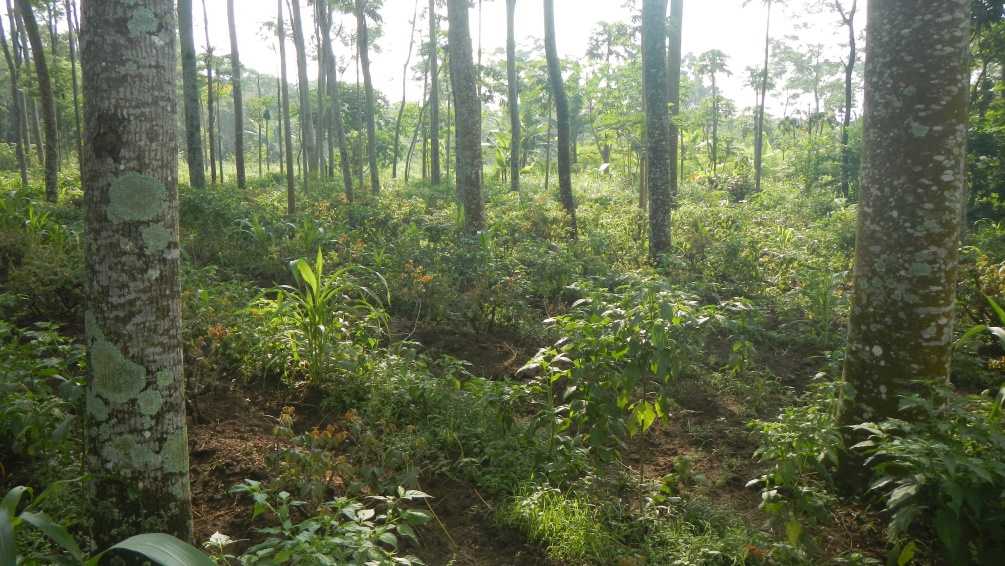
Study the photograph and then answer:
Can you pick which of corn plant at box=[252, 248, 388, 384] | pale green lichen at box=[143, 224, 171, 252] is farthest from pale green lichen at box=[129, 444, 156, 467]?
corn plant at box=[252, 248, 388, 384]

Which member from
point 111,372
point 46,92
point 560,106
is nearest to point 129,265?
point 111,372

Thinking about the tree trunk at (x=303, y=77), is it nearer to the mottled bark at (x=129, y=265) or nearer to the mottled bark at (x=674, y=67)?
the mottled bark at (x=674, y=67)

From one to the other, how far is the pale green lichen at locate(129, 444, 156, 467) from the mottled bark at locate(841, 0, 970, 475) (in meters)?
→ 3.60

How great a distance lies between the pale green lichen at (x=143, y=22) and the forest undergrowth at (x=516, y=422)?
1.85 meters

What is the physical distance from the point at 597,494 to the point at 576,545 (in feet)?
1.80

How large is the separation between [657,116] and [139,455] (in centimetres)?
797

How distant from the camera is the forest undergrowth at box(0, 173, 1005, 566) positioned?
278cm

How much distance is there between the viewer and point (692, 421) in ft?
15.9

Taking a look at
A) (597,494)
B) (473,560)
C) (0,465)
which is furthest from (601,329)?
(0,465)

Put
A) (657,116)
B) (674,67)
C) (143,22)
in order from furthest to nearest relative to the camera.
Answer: (674,67) < (657,116) < (143,22)

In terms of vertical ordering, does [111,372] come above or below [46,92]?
below

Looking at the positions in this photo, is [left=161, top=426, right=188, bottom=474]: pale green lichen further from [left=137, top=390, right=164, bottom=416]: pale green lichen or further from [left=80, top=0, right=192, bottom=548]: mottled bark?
[left=137, top=390, right=164, bottom=416]: pale green lichen

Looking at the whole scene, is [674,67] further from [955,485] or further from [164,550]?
[164,550]

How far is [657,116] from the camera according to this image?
8633 millimetres
